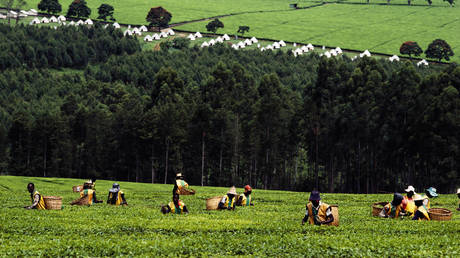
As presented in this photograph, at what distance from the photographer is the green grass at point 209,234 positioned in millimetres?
22641

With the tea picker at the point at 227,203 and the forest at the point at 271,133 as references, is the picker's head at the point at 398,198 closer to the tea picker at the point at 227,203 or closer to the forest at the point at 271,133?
the tea picker at the point at 227,203

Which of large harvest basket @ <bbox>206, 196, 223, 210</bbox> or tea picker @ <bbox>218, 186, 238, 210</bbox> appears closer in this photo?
large harvest basket @ <bbox>206, 196, 223, 210</bbox>

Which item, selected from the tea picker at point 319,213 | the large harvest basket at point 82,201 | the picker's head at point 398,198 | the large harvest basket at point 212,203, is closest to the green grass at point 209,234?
the large harvest basket at point 212,203

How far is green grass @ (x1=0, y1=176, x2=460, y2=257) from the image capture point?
22641 mm

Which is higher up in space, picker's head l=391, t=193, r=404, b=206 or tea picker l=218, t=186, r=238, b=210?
picker's head l=391, t=193, r=404, b=206

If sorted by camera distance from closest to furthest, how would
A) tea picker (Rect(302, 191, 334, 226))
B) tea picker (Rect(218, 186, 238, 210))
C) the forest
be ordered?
tea picker (Rect(302, 191, 334, 226))
tea picker (Rect(218, 186, 238, 210))
the forest

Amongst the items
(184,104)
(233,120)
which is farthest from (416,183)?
(184,104)

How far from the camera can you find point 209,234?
27.0 metres

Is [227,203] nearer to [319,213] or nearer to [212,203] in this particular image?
[212,203]

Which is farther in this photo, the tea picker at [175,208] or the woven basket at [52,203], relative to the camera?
the woven basket at [52,203]

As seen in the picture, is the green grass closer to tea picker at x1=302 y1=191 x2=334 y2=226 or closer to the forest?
tea picker at x1=302 y1=191 x2=334 y2=226

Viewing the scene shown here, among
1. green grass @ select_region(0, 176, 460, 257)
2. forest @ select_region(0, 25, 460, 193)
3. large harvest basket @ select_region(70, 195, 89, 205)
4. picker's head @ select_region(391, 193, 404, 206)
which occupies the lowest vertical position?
green grass @ select_region(0, 176, 460, 257)

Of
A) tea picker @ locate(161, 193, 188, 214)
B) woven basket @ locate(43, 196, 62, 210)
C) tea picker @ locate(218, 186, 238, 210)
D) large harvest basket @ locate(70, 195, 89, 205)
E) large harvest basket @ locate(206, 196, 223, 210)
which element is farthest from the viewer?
large harvest basket @ locate(70, 195, 89, 205)

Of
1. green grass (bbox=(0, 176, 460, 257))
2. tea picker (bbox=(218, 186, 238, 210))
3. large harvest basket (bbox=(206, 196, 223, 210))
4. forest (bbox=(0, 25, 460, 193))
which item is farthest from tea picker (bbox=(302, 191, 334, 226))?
forest (bbox=(0, 25, 460, 193))
